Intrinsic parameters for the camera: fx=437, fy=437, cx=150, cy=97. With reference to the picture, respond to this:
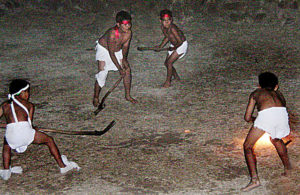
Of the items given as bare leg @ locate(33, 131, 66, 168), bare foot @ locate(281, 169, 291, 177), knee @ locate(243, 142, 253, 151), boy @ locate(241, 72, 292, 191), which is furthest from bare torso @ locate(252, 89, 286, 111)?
bare leg @ locate(33, 131, 66, 168)

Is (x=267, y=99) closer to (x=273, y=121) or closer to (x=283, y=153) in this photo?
(x=273, y=121)

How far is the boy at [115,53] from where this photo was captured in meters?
7.26

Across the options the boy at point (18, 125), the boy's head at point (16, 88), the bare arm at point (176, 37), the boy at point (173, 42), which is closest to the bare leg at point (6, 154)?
the boy at point (18, 125)

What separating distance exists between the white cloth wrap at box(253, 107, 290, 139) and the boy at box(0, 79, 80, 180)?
2.34m

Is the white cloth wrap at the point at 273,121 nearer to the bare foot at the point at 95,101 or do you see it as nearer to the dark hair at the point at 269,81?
the dark hair at the point at 269,81

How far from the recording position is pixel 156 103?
24.4 ft

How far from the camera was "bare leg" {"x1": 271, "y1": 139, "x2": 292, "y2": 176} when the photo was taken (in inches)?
189

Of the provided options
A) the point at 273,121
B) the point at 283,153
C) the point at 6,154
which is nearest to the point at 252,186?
the point at 283,153

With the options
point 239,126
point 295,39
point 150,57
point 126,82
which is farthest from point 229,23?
point 239,126

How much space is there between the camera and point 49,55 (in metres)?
10.9

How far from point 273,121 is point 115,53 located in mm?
3581

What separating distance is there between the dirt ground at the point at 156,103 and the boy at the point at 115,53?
1.18 feet

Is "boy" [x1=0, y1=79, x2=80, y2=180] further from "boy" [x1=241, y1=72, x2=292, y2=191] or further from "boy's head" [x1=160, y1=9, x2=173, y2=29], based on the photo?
"boy's head" [x1=160, y1=9, x2=173, y2=29]

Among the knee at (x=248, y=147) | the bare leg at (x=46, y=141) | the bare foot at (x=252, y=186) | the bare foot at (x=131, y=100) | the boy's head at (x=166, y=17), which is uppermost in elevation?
the boy's head at (x=166, y=17)
